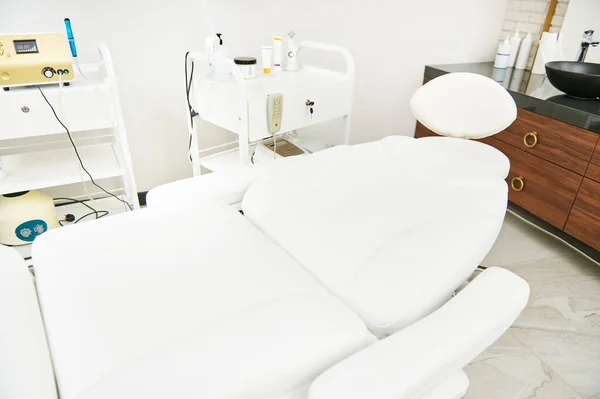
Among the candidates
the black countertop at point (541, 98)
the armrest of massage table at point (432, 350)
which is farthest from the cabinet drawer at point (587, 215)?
the armrest of massage table at point (432, 350)

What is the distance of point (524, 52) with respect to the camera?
2.57m

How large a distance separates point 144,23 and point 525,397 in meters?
2.13

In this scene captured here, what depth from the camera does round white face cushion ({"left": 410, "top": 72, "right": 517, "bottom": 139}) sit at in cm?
136

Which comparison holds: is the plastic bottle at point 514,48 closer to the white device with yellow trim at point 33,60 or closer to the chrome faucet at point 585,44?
the chrome faucet at point 585,44

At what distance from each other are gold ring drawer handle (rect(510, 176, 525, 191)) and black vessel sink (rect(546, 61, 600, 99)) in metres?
0.46

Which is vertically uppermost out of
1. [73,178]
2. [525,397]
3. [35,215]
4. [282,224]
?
[282,224]

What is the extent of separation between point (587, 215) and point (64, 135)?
2.48m

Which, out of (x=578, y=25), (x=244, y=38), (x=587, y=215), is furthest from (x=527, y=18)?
(x=244, y=38)

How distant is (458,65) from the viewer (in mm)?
2703

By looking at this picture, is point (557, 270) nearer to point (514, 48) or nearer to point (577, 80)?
point (577, 80)

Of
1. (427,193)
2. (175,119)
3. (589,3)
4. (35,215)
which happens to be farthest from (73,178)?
(589,3)

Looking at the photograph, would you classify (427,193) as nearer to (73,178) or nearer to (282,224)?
(282,224)

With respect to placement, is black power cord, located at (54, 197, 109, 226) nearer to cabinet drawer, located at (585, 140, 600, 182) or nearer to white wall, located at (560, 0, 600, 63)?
cabinet drawer, located at (585, 140, 600, 182)

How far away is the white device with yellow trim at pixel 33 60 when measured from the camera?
1.40m
